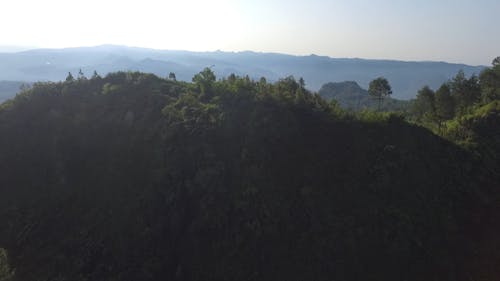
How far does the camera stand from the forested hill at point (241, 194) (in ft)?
61.8

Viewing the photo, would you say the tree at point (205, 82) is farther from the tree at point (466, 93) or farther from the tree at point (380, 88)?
the tree at point (466, 93)

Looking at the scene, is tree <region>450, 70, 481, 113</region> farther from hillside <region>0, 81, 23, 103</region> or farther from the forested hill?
hillside <region>0, 81, 23, 103</region>

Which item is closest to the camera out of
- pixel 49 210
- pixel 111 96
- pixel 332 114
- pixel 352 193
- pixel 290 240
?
pixel 290 240

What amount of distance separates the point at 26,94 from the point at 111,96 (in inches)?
343

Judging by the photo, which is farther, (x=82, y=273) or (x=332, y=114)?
(x=332, y=114)

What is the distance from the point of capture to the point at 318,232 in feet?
64.3

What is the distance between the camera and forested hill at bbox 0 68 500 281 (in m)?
18.8

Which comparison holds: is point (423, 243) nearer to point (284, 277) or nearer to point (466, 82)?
point (284, 277)

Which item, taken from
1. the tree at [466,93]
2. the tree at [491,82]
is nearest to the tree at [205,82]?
the tree at [466,93]

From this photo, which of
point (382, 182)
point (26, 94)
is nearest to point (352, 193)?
point (382, 182)

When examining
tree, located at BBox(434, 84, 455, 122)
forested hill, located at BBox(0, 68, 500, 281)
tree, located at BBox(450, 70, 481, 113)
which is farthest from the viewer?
tree, located at BBox(450, 70, 481, 113)

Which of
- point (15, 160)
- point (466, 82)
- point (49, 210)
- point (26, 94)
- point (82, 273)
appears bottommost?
point (82, 273)

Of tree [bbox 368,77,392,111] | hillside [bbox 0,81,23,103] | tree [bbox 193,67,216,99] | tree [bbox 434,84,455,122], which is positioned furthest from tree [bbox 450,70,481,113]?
hillside [bbox 0,81,23,103]

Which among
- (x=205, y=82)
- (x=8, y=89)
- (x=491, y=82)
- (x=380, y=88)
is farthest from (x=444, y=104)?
(x=8, y=89)
